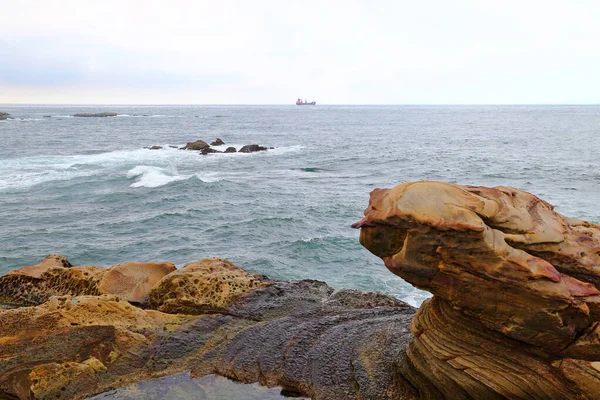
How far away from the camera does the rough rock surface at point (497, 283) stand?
22.5ft

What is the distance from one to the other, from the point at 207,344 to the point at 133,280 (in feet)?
13.7

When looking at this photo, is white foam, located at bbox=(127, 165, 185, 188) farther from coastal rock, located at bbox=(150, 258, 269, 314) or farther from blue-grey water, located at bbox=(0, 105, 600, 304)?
coastal rock, located at bbox=(150, 258, 269, 314)

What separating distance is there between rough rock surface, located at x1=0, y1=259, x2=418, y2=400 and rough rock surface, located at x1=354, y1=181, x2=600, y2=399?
1.32 metres

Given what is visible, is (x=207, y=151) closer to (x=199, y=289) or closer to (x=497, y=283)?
(x=199, y=289)

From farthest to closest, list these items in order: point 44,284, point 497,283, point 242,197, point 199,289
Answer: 1. point 242,197
2. point 44,284
3. point 199,289
4. point 497,283

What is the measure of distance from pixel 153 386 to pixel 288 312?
11.8 feet

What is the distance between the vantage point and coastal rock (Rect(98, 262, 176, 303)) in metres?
12.7

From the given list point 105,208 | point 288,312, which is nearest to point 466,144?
point 105,208

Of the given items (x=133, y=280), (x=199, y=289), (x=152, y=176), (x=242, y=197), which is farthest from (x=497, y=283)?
(x=152, y=176)

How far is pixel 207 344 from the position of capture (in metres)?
10.1

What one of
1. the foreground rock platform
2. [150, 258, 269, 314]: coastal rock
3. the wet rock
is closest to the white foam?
the wet rock

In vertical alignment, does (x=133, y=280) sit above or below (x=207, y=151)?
above

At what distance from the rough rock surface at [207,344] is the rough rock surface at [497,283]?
4.32 ft

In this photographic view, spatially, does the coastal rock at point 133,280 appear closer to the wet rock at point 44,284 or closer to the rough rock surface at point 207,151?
the wet rock at point 44,284
